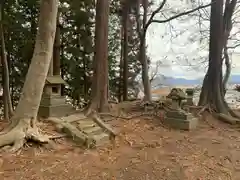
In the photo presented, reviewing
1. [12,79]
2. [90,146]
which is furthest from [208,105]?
[12,79]

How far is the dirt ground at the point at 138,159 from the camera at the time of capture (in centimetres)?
448

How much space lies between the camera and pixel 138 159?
5332mm

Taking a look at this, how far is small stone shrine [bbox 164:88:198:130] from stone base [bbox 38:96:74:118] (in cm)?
272

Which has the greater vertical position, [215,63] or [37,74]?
[215,63]

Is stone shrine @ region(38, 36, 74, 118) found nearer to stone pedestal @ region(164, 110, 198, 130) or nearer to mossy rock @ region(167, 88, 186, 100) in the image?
stone pedestal @ region(164, 110, 198, 130)

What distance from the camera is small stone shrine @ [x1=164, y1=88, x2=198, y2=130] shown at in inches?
299

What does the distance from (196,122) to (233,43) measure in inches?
346

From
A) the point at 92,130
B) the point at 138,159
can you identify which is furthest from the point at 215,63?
the point at 138,159

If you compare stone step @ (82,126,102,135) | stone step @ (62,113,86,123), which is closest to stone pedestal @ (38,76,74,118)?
stone step @ (62,113,86,123)

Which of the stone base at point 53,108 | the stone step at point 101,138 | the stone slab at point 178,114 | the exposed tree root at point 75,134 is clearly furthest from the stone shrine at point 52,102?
the stone slab at point 178,114

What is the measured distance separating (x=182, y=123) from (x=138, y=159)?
8.74 feet

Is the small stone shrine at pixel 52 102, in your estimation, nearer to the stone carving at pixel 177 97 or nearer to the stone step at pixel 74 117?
the stone step at pixel 74 117

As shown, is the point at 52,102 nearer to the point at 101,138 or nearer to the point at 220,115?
the point at 101,138

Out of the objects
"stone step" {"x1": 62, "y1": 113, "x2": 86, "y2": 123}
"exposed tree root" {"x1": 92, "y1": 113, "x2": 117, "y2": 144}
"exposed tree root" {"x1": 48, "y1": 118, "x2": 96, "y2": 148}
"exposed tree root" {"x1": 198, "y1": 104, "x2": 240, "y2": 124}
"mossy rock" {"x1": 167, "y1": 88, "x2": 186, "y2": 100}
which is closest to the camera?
"exposed tree root" {"x1": 48, "y1": 118, "x2": 96, "y2": 148}
